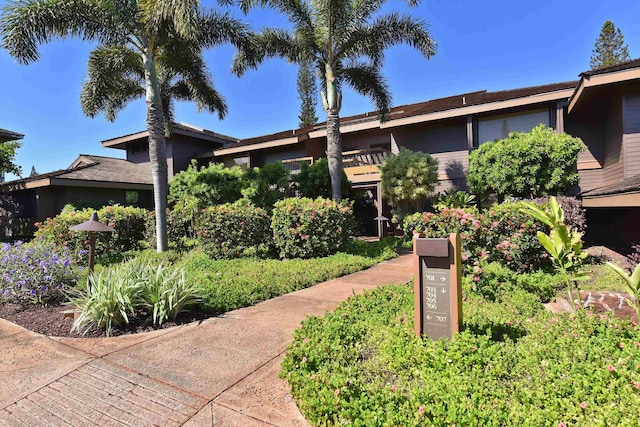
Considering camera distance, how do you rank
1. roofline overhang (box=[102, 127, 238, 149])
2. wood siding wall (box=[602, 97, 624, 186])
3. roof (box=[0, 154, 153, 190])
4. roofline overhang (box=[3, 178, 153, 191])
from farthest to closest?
roofline overhang (box=[102, 127, 238, 149]) → roof (box=[0, 154, 153, 190]) → roofline overhang (box=[3, 178, 153, 191]) → wood siding wall (box=[602, 97, 624, 186])

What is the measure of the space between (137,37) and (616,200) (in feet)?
44.8

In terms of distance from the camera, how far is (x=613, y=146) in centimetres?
1092

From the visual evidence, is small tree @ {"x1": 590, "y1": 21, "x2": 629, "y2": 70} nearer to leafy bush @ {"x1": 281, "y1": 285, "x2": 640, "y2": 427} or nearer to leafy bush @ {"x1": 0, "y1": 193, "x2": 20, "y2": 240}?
leafy bush @ {"x1": 281, "y1": 285, "x2": 640, "y2": 427}

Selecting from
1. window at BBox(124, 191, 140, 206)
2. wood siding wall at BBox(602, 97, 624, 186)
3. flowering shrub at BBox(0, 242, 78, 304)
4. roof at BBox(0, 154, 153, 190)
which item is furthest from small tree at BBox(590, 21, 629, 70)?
flowering shrub at BBox(0, 242, 78, 304)

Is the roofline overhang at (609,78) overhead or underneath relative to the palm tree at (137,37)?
underneath

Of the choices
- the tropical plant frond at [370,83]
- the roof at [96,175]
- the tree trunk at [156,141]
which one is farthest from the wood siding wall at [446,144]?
the roof at [96,175]

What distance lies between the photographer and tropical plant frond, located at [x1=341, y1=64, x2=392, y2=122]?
14.2 m

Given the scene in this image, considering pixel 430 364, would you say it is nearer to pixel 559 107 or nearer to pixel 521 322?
pixel 521 322

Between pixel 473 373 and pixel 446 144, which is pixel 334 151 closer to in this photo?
pixel 446 144

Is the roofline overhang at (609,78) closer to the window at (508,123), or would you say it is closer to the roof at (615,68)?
the roof at (615,68)

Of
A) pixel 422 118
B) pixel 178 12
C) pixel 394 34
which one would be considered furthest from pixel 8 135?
pixel 422 118

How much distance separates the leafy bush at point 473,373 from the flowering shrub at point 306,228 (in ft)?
18.8

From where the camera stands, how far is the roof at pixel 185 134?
67.1 ft

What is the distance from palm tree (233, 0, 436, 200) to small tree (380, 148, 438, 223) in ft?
8.59
